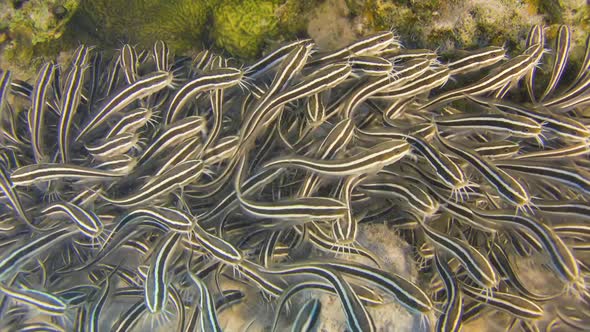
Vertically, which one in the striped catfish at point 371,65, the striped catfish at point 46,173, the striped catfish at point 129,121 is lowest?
the striped catfish at point 46,173

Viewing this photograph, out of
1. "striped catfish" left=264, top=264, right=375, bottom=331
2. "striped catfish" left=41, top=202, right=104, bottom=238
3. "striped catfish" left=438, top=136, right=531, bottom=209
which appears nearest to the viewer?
"striped catfish" left=264, top=264, right=375, bottom=331

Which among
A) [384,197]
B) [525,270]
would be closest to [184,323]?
[384,197]

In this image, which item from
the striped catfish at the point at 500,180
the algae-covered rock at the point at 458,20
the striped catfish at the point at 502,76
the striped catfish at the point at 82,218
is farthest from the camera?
the algae-covered rock at the point at 458,20

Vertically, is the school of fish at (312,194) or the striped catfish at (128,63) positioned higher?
the striped catfish at (128,63)

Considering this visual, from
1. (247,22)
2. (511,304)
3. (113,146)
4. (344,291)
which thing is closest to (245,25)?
(247,22)

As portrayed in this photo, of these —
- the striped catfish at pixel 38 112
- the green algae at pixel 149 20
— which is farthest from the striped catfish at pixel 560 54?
the striped catfish at pixel 38 112

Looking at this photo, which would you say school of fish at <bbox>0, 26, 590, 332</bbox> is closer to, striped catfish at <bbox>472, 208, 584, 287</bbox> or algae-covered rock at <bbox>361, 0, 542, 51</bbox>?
striped catfish at <bbox>472, 208, 584, 287</bbox>

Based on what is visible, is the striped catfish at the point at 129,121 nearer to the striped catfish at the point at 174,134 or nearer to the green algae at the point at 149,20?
the striped catfish at the point at 174,134

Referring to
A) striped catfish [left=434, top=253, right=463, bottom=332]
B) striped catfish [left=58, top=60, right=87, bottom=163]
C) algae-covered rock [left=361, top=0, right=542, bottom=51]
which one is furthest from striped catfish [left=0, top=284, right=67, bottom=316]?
algae-covered rock [left=361, top=0, right=542, bottom=51]

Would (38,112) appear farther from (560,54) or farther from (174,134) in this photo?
(560,54)
